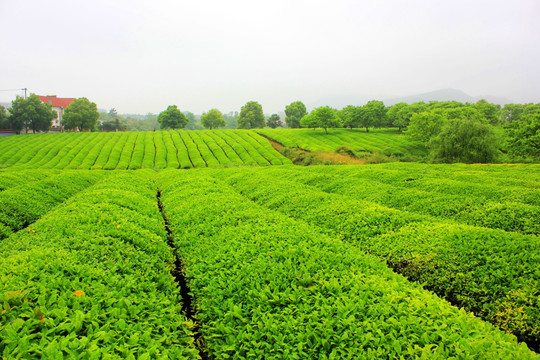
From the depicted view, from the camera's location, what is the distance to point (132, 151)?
2055 inches

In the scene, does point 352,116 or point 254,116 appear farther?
point 254,116

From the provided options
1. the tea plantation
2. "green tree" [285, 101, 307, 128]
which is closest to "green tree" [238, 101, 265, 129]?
"green tree" [285, 101, 307, 128]

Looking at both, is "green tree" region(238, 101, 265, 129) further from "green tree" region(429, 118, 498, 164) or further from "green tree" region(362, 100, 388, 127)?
"green tree" region(429, 118, 498, 164)

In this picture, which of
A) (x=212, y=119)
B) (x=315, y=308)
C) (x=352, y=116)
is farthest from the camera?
(x=212, y=119)

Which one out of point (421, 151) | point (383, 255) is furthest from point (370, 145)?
point (383, 255)

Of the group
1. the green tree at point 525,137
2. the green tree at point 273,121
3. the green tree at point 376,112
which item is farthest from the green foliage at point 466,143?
the green tree at point 273,121

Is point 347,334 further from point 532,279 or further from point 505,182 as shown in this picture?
point 505,182

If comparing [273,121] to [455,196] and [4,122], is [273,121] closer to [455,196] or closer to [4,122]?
[4,122]

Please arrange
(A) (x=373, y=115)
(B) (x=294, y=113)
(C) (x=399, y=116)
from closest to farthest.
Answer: (C) (x=399, y=116) < (A) (x=373, y=115) < (B) (x=294, y=113)

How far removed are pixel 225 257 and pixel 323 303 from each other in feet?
8.11

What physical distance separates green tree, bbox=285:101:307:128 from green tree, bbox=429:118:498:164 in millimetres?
74421

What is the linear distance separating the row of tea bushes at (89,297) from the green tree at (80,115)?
266 ft

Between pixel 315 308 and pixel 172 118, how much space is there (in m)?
92.4

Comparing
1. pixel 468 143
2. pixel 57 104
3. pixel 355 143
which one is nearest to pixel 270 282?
pixel 468 143
